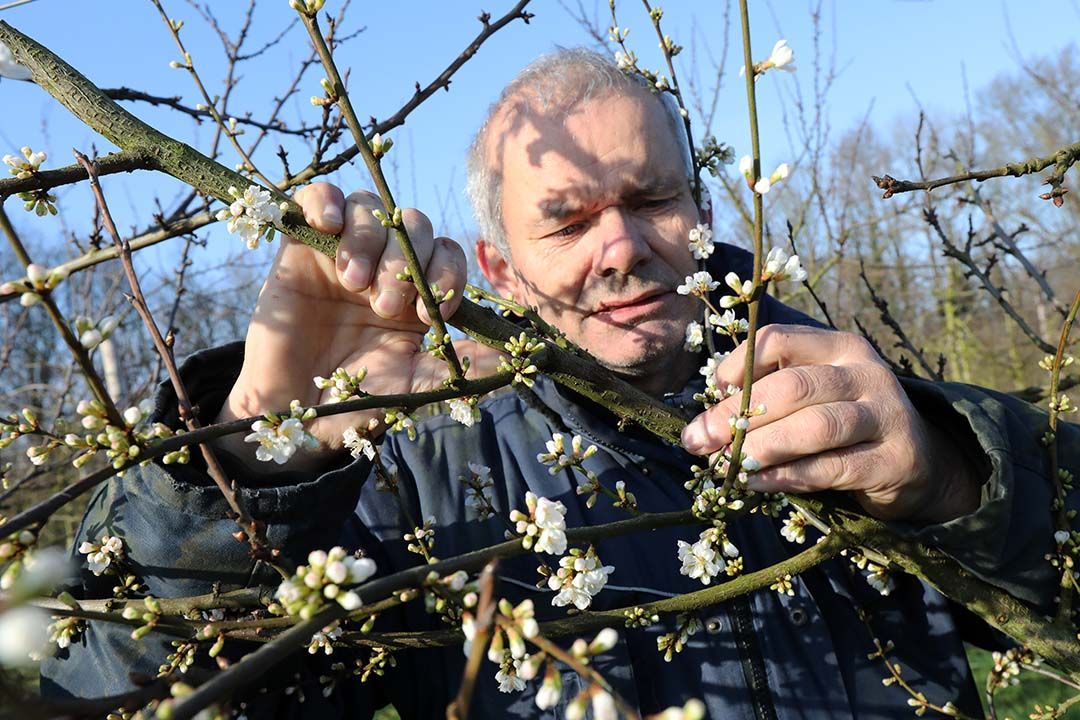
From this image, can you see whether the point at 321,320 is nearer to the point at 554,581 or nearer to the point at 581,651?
the point at 554,581

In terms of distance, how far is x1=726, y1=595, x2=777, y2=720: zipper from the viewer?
2.06 meters

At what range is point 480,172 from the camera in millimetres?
2928

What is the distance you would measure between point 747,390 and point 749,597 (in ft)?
3.50

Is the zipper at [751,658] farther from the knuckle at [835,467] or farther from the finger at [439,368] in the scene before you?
the finger at [439,368]

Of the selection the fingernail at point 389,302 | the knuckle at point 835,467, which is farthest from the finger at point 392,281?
the knuckle at point 835,467

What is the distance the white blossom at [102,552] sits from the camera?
1.58m

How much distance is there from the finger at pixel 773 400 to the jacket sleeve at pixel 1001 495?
15.2 inches

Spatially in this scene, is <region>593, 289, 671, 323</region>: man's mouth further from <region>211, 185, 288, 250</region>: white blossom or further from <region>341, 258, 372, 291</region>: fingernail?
<region>211, 185, 288, 250</region>: white blossom

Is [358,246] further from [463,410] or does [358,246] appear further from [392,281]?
[463,410]

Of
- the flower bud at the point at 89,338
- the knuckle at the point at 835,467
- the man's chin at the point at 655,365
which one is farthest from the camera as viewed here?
the man's chin at the point at 655,365

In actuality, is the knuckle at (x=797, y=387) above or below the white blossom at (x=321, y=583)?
above

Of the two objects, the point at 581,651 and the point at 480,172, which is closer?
the point at 581,651

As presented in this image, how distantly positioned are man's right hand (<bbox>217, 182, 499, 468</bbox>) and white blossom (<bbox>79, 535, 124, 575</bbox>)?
0.29 meters

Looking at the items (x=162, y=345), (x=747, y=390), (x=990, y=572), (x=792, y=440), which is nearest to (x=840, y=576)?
(x=990, y=572)
